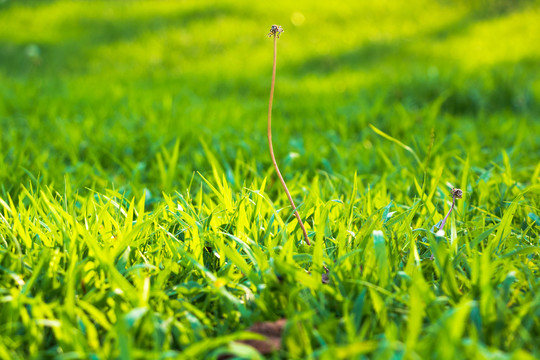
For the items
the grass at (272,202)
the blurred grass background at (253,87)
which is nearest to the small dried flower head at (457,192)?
the grass at (272,202)

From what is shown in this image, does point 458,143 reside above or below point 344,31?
below

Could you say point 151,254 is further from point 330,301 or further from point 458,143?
point 458,143

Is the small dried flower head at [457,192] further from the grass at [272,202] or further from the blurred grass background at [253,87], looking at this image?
the blurred grass background at [253,87]

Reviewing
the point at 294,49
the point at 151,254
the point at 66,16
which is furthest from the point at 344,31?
the point at 151,254

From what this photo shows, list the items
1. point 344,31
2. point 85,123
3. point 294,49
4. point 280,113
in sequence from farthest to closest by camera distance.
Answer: point 344,31, point 294,49, point 280,113, point 85,123

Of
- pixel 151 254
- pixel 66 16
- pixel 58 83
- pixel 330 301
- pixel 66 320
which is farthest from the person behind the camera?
pixel 66 16

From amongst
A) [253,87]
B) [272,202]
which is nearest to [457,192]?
[272,202]

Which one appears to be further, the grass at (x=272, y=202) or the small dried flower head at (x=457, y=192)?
the small dried flower head at (x=457, y=192)
